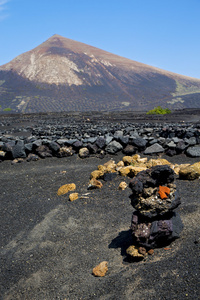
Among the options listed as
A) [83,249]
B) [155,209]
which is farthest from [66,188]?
[155,209]

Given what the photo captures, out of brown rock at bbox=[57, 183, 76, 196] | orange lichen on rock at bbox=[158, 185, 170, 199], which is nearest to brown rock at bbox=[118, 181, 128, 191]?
brown rock at bbox=[57, 183, 76, 196]

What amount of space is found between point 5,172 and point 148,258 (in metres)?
5.98

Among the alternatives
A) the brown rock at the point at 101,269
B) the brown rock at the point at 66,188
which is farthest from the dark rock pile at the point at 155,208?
the brown rock at the point at 66,188

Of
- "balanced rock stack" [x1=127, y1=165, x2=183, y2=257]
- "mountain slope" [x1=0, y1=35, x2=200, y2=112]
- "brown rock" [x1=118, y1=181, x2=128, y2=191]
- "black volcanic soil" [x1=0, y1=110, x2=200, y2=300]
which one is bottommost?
"black volcanic soil" [x1=0, y1=110, x2=200, y2=300]

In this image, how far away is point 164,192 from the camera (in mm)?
3441

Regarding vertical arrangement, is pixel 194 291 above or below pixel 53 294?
above

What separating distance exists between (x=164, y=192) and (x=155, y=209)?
0.25 meters

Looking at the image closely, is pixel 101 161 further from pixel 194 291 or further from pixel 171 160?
pixel 194 291

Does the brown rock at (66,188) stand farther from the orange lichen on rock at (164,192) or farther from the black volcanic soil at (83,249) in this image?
the orange lichen on rock at (164,192)

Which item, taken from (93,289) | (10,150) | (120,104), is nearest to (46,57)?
(120,104)

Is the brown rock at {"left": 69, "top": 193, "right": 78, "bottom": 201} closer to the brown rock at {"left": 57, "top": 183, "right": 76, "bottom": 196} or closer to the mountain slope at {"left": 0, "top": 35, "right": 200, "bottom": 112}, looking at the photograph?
the brown rock at {"left": 57, "top": 183, "right": 76, "bottom": 196}

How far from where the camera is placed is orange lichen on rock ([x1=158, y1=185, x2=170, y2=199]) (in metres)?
3.42

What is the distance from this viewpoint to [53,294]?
320 cm

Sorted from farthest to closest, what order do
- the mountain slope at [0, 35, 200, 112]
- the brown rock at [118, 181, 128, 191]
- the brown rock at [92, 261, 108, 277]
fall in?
the mountain slope at [0, 35, 200, 112]
the brown rock at [118, 181, 128, 191]
the brown rock at [92, 261, 108, 277]
